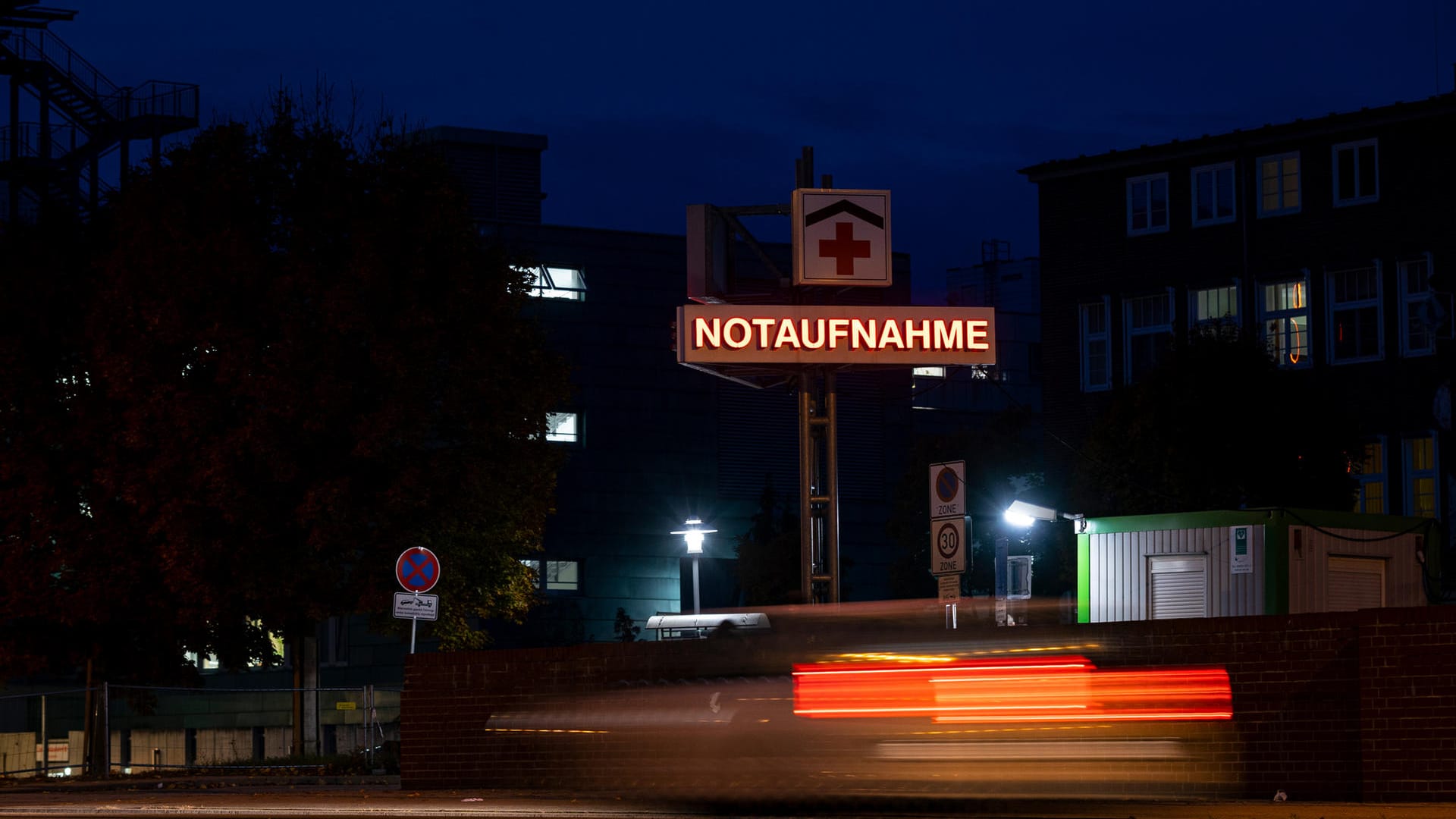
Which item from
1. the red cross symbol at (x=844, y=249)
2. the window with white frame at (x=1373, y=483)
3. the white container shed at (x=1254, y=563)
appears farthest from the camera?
the window with white frame at (x=1373, y=483)

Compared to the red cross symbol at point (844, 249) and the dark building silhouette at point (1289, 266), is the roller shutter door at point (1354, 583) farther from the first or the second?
the dark building silhouette at point (1289, 266)

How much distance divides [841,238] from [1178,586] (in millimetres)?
6171

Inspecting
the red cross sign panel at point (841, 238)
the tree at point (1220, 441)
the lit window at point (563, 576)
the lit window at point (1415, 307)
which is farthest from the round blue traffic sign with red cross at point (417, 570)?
the lit window at point (563, 576)

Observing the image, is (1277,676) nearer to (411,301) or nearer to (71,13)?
(411,301)

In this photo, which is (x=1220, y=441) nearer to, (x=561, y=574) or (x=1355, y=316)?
(x=1355, y=316)

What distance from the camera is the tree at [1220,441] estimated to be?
123 feet

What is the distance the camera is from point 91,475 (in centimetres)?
3369

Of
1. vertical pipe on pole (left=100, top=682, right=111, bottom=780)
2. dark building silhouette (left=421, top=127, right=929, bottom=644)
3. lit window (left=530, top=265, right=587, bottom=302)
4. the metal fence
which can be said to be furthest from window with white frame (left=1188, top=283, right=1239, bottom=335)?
vertical pipe on pole (left=100, top=682, right=111, bottom=780)

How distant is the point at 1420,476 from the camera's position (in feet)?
146

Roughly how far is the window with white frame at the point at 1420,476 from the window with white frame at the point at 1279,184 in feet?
20.8

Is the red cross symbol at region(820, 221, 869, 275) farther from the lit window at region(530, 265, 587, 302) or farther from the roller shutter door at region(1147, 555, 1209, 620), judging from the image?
the lit window at region(530, 265, 587, 302)

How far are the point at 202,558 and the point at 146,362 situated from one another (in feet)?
11.2

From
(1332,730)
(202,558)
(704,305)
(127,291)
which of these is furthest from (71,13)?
(1332,730)

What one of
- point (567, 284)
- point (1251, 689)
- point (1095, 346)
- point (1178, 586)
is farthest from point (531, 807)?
point (567, 284)
